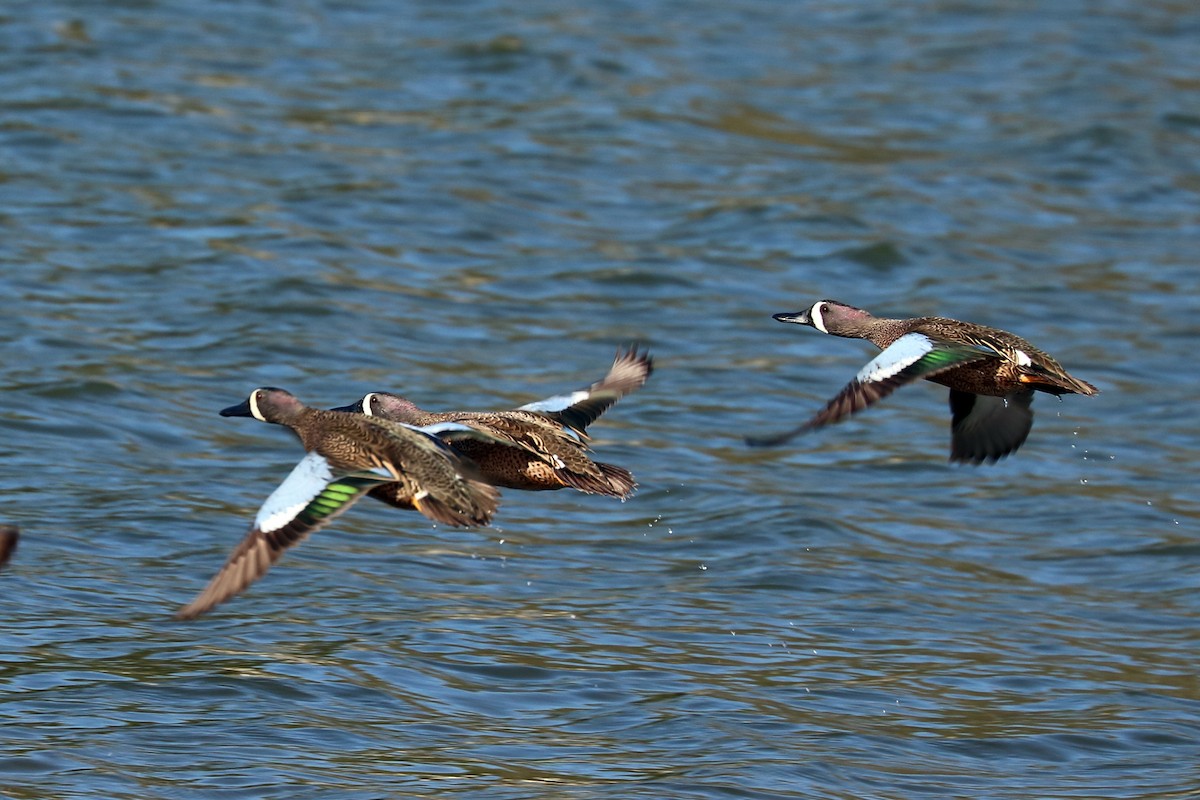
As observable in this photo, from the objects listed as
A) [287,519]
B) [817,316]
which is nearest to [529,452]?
[287,519]

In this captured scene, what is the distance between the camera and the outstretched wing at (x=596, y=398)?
9.38 metres

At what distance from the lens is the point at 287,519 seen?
7605 mm

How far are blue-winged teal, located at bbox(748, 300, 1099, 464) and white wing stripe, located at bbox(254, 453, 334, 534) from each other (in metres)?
1.57

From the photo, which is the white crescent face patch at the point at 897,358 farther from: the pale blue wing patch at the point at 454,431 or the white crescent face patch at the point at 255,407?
the white crescent face patch at the point at 255,407

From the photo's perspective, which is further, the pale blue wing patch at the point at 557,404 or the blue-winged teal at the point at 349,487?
the pale blue wing patch at the point at 557,404

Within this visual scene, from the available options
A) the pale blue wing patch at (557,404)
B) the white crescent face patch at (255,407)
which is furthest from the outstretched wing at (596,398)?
the white crescent face patch at (255,407)

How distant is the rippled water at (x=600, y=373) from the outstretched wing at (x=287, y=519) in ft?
2.61

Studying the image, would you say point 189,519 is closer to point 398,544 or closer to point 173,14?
point 398,544

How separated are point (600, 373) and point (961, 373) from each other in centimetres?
471

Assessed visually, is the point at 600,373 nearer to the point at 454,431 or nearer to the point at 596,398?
the point at 596,398

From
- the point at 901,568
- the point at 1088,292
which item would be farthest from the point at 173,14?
the point at 901,568

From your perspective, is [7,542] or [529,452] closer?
[7,542]

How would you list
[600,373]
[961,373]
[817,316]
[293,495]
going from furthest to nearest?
[600,373] < [817,316] < [961,373] < [293,495]

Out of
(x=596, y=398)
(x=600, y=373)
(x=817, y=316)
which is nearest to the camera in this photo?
(x=596, y=398)
